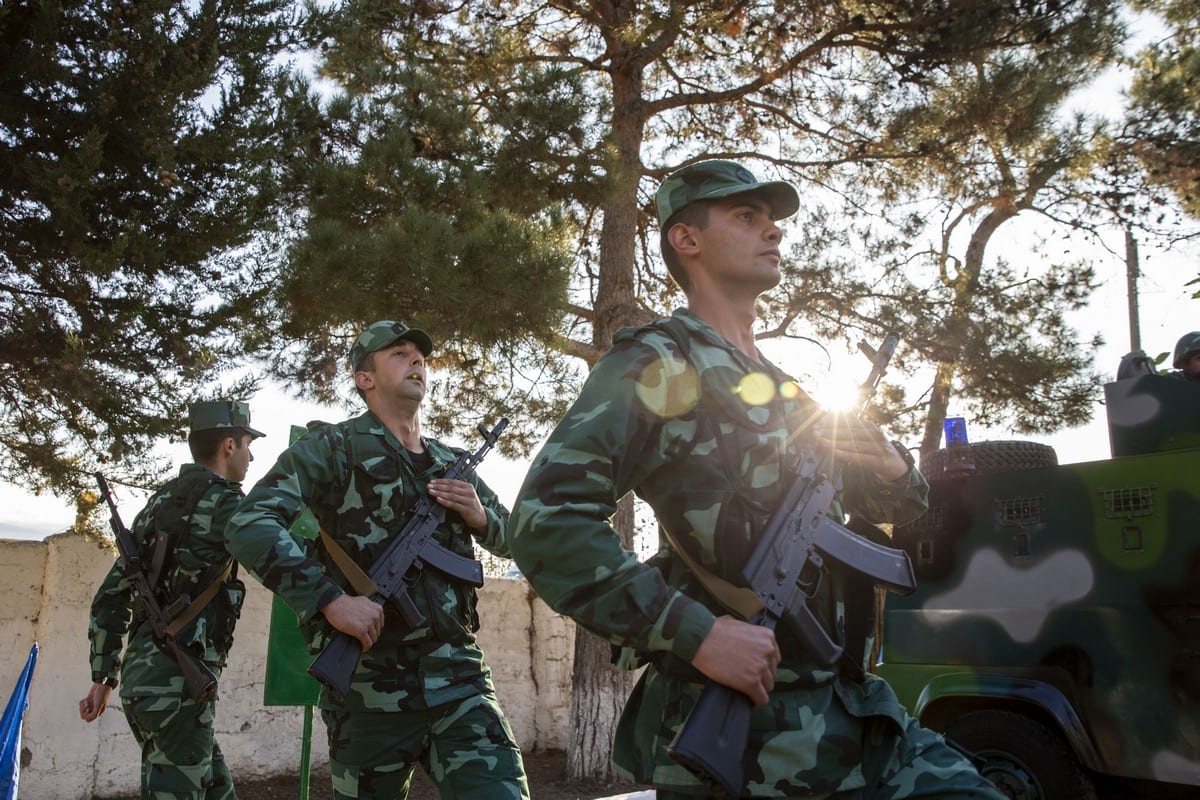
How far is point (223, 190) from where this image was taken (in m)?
6.20

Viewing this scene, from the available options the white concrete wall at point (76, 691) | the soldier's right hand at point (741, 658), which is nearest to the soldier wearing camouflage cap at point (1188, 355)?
the soldier's right hand at point (741, 658)

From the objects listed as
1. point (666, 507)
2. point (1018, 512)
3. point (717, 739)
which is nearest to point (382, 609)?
point (666, 507)

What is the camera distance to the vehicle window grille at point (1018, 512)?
15.6ft

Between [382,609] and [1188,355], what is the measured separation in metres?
3.92

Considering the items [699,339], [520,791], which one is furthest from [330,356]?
[699,339]

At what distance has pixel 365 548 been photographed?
3588mm

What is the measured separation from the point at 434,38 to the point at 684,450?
815 cm

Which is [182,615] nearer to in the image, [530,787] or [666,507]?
[666,507]

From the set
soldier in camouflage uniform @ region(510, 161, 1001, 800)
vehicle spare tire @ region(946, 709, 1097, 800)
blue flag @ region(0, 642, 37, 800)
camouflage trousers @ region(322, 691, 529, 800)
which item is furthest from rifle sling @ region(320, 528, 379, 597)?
vehicle spare tire @ region(946, 709, 1097, 800)

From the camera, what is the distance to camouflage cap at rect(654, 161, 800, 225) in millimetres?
2305

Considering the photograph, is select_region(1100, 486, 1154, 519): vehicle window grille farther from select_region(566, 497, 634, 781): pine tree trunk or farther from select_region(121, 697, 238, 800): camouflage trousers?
select_region(566, 497, 634, 781): pine tree trunk

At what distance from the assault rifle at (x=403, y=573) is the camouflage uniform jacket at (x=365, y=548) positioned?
0.04m

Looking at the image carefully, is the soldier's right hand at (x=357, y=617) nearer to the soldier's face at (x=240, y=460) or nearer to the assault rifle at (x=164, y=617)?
the assault rifle at (x=164, y=617)

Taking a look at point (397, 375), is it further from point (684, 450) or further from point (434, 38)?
point (434, 38)
